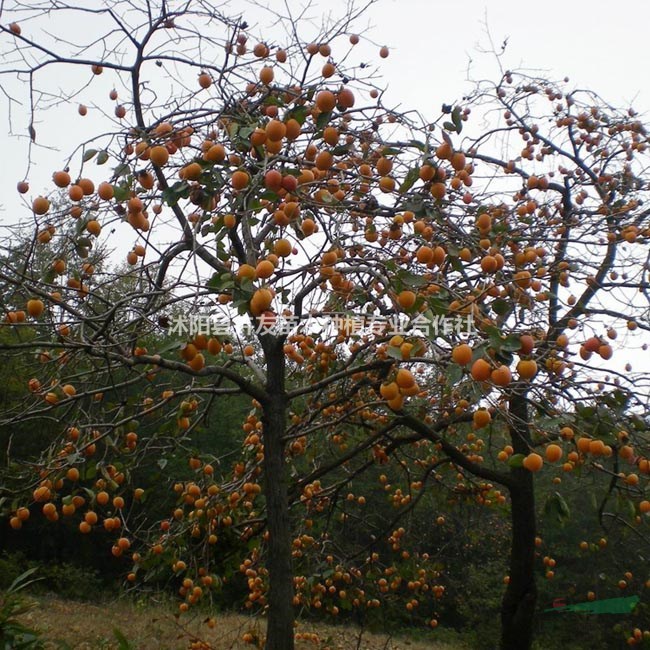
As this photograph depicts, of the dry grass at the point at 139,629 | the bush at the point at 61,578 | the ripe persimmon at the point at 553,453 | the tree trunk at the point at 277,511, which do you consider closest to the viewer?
the ripe persimmon at the point at 553,453

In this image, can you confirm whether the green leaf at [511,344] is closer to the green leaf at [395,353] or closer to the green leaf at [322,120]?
the green leaf at [395,353]

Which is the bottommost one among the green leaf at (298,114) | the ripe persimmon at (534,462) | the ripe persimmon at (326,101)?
the ripe persimmon at (534,462)

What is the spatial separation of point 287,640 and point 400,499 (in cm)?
178

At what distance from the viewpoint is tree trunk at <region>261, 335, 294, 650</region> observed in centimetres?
217


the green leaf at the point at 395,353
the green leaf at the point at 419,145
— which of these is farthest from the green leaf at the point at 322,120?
the green leaf at the point at 395,353

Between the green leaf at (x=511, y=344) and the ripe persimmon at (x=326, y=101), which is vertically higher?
the ripe persimmon at (x=326, y=101)

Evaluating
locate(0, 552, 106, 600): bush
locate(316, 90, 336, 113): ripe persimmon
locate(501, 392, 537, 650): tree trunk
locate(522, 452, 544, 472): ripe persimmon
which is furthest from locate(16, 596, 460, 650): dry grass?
locate(316, 90, 336, 113): ripe persimmon

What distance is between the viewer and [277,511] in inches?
89.2

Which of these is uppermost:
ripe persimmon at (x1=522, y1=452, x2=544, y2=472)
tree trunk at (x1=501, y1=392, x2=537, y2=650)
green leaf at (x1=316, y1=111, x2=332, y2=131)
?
green leaf at (x1=316, y1=111, x2=332, y2=131)

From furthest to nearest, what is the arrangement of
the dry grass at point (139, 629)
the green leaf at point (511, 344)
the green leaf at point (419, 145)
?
the dry grass at point (139, 629) → the green leaf at point (419, 145) → the green leaf at point (511, 344)

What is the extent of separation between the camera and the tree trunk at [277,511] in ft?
7.11

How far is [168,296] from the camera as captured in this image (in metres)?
2.33

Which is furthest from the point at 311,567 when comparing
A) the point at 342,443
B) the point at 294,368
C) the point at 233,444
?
the point at 233,444

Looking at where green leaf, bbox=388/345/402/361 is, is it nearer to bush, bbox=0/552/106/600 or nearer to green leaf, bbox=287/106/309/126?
green leaf, bbox=287/106/309/126
